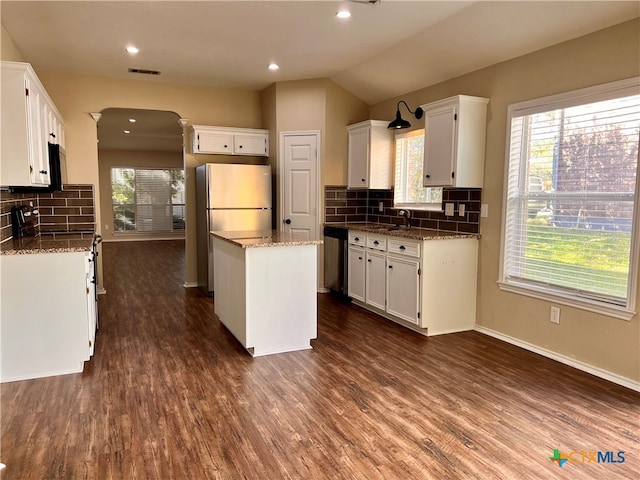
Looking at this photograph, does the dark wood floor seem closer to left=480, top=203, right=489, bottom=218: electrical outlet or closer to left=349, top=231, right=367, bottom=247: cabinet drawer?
left=480, top=203, right=489, bottom=218: electrical outlet

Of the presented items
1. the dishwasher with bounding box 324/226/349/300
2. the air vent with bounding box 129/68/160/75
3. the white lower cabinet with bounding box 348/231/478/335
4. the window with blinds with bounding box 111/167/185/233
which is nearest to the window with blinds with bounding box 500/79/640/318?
the white lower cabinet with bounding box 348/231/478/335

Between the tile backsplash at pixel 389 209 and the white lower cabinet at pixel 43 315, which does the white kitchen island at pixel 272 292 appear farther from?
the tile backsplash at pixel 389 209

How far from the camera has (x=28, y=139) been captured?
9.80 feet

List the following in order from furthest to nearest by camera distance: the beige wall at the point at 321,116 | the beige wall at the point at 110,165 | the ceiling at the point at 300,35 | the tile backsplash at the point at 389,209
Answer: the beige wall at the point at 110,165 < the beige wall at the point at 321,116 < the tile backsplash at the point at 389,209 < the ceiling at the point at 300,35

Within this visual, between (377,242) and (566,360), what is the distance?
1944 millimetres

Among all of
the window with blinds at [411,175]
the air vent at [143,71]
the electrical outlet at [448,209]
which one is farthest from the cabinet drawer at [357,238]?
the air vent at [143,71]

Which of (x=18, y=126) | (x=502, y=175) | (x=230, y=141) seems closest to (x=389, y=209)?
(x=502, y=175)

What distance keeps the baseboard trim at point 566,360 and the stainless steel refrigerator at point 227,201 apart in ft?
9.59

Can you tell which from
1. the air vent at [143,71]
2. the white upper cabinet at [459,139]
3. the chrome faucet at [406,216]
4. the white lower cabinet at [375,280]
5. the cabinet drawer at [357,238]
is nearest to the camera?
the white upper cabinet at [459,139]

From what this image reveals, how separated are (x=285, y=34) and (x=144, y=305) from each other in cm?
325

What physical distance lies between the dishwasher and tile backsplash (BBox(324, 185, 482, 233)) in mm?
324

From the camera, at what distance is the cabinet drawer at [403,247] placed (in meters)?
3.98

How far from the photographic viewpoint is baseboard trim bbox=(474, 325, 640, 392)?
9.65ft

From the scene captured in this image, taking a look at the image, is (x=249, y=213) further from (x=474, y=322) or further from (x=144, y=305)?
(x=474, y=322)
